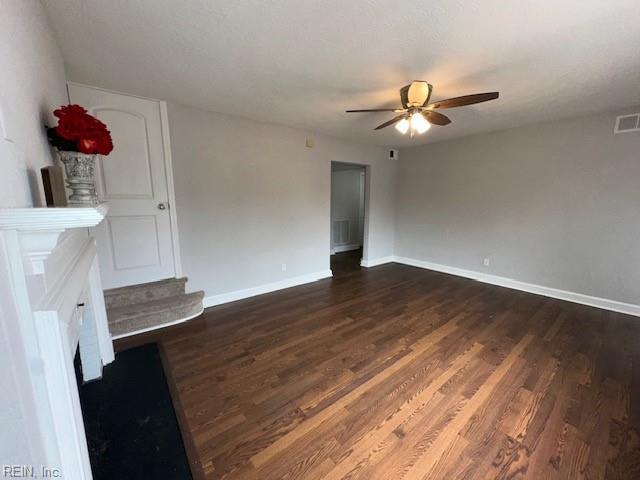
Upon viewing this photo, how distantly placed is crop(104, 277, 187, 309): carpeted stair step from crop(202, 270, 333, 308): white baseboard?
15.9 inches

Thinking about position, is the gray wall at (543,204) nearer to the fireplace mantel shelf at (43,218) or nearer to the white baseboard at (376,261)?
the white baseboard at (376,261)

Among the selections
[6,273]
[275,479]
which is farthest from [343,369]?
[6,273]

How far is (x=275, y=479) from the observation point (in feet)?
4.10

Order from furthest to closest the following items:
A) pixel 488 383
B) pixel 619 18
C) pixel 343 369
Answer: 1. pixel 343 369
2. pixel 488 383
3. pixel 619 18

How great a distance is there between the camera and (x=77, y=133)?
1173 millimetres

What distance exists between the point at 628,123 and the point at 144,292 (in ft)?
18.3

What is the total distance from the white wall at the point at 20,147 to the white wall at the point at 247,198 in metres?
1.40

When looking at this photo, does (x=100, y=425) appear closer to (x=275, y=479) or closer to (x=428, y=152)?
(x=275, y=479)

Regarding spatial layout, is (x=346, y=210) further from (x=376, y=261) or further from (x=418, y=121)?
(x=418, y=121)

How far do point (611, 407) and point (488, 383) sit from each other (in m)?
0.69

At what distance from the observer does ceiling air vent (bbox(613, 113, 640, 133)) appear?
2812mm

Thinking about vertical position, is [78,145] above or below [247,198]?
above

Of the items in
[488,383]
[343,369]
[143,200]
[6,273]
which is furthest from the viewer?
[143,200]

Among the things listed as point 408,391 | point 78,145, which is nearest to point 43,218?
point 78,145
